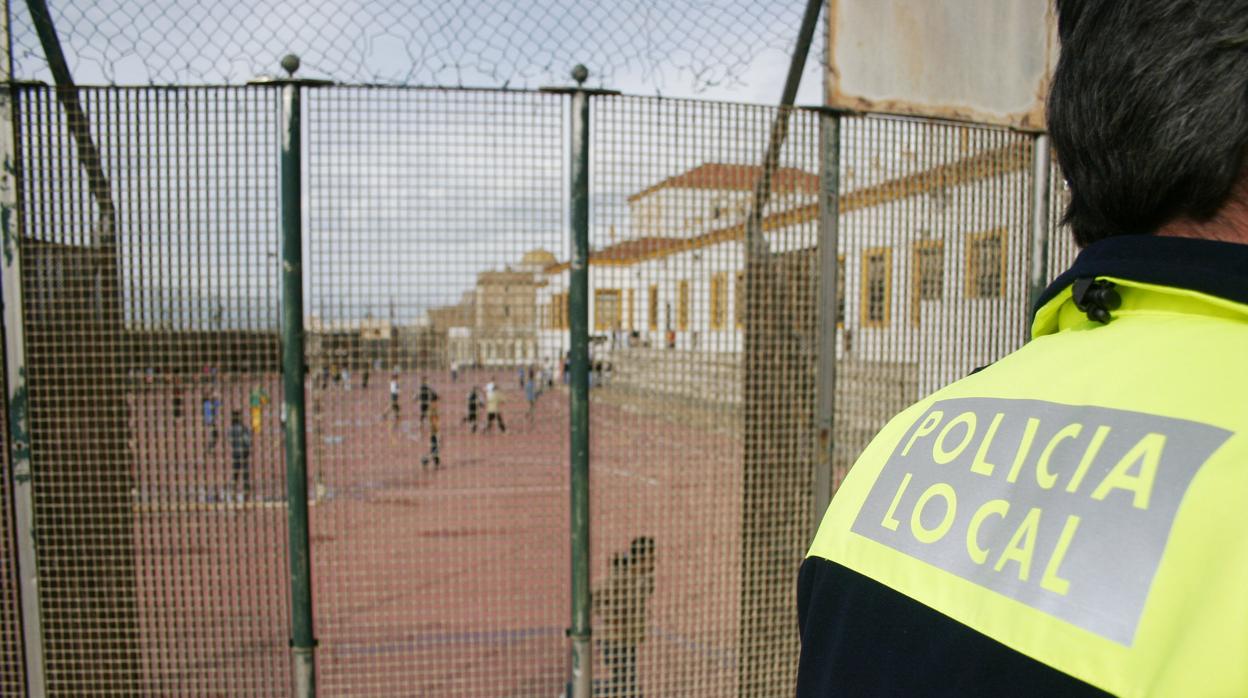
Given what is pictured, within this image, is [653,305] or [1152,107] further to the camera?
[653,305]

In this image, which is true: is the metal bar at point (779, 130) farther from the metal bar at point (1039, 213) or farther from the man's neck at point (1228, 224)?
the man's neck at point (1228, 224)

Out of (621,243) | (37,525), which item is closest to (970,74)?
(621,243)

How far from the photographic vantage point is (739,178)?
3.14 meters

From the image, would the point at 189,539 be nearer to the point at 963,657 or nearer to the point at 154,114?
the point at 154,114

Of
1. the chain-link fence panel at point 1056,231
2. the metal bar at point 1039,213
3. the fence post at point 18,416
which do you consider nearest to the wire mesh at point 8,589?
the fence post at point 18,416

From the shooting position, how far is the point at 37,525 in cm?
286

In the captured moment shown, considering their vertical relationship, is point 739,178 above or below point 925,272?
above

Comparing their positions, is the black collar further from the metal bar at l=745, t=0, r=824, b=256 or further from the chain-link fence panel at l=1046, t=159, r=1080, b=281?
the chain-link fence panel at l=1046, t=159, r=1080, b=281

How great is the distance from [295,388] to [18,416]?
1.05 metres

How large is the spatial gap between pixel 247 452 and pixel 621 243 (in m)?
1.66

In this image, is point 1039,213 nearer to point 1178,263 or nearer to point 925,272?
point 925,272

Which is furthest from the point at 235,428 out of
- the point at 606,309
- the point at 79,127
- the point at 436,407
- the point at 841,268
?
the point at 841,268

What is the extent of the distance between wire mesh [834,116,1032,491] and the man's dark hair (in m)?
2.18

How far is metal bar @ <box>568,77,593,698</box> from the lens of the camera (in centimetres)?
290
